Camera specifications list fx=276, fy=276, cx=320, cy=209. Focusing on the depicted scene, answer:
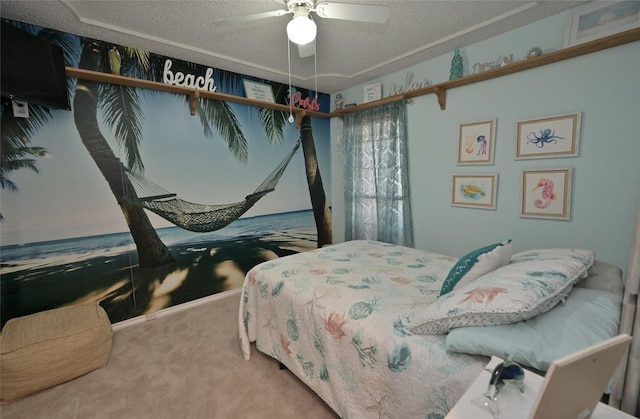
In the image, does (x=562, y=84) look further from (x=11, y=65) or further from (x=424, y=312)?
(x=11, y=65)

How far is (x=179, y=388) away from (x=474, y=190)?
275 cm

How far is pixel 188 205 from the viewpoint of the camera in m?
2.80

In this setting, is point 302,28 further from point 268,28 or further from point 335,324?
point 335,324

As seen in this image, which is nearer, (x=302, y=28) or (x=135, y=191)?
(x=302, y=28)

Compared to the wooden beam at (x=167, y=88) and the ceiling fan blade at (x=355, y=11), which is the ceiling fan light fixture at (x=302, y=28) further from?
the wooden beam at (x=167, y=88)

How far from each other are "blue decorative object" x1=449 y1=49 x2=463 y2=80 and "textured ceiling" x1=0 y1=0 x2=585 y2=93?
0.09 meters

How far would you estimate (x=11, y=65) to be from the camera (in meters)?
1.73

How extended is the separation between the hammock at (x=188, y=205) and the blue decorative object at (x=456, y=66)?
2.00 metres

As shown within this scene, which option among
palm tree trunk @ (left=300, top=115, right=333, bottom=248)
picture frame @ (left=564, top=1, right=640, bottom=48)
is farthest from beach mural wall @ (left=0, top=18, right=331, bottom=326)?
picture frame @ (left=564, top=1, right=640, bottom=48)

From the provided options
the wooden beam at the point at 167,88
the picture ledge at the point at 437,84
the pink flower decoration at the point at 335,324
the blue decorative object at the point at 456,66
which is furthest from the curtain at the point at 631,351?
the wooden beam at the point at 167,88

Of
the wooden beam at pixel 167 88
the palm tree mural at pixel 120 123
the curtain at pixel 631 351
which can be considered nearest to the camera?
the curtain at pixel 631 351

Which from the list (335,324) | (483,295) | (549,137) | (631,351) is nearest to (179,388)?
(335,324)

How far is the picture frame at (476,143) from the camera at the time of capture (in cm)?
238

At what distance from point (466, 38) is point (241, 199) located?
2650mm
